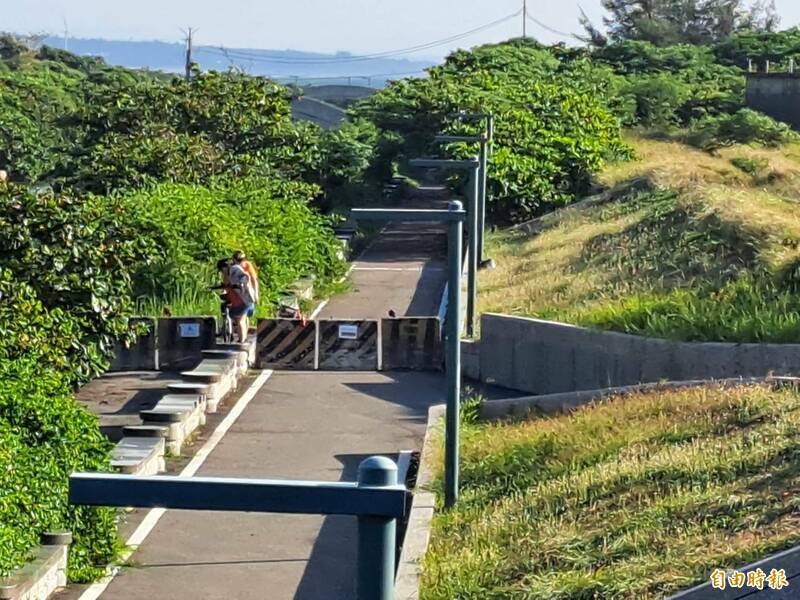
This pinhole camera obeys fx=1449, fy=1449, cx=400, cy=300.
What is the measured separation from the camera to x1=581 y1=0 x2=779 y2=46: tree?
111125 millimetres

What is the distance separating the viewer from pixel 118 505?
13.5 ft

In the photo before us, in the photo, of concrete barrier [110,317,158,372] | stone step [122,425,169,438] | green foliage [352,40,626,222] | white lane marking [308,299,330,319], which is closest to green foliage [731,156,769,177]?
green foliage [352,40,626,222]

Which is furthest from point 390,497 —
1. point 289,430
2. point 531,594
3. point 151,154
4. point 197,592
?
point 151,154

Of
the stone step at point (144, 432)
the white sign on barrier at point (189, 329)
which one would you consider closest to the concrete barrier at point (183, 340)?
the white sign on barrier at point (189, 329)

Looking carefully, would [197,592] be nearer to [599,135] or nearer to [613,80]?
[599,135]

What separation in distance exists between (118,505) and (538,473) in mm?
9045

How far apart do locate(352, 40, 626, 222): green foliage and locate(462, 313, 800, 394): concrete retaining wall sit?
17.3m

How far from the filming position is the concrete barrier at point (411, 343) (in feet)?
80.2

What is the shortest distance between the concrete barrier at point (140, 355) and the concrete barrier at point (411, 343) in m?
3.87

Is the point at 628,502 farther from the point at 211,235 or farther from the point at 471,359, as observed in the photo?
the point at 211,235

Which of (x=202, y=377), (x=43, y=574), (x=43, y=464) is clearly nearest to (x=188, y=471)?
(x=202, y=377)

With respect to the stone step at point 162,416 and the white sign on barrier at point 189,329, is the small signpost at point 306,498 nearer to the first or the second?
the stone step at point 162,416

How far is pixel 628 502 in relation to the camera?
35.0ft

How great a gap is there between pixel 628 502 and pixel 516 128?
33.9 m
